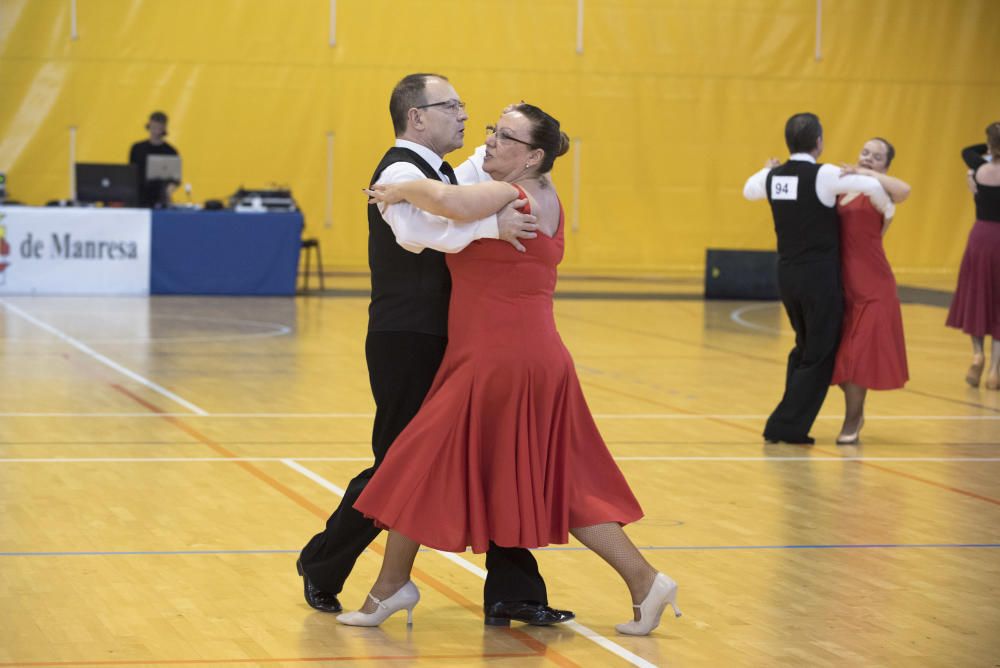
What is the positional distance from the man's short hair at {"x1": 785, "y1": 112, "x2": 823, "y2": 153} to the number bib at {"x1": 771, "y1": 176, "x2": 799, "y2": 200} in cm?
16

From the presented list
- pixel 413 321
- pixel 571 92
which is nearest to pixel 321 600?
pixel 413 321

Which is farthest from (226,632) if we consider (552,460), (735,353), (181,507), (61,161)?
(61,161)

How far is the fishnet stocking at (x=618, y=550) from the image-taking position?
4.17 meters

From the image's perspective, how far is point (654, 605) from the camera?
4.20 metres

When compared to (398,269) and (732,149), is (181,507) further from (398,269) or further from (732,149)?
(732,149)

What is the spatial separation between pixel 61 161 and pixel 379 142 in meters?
3.82

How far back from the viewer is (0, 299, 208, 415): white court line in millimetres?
8652

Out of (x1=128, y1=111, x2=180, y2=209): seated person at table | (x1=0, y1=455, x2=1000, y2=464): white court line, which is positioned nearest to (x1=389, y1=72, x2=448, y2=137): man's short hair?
(x1=0, y1=455, x2=1000, y2=464): white court line

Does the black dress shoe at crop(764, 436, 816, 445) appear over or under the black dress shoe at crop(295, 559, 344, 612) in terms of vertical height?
under

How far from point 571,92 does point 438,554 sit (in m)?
14.9

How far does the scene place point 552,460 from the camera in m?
4.13

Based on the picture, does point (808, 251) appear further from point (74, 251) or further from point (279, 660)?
point (74, 251)

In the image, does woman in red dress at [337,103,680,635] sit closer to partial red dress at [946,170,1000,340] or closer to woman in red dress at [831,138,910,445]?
woman in red dress at [831,138,910,445]

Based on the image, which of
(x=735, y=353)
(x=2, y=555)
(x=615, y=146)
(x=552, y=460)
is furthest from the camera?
(x=615, y=146)
